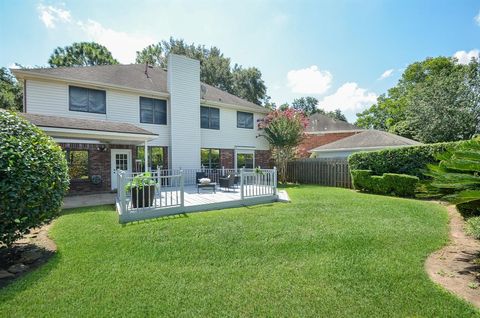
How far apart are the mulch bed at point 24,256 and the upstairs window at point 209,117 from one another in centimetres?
1215

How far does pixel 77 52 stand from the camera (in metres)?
28.7

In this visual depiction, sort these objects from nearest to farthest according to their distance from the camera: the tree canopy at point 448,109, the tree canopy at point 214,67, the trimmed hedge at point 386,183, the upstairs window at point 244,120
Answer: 1. the trimmed hedge at point 386,183
2. the upstairs window at point 244,120
3. the tree canopy at point 448,109
4. the tree canopy at point 214,67

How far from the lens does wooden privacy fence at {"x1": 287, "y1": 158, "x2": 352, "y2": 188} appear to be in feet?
48.9

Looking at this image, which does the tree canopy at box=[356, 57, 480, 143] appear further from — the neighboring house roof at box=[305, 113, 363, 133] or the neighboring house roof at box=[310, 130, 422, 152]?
the neighboring house roof at box=[310, 130, 422, 152]

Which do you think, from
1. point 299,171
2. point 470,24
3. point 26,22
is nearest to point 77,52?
point 26,22

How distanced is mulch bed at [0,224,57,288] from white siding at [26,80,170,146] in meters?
8.62

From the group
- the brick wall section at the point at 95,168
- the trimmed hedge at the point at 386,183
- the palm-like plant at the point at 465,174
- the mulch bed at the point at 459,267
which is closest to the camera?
the palm-like plant at the point at 465,174

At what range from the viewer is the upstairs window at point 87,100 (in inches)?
492

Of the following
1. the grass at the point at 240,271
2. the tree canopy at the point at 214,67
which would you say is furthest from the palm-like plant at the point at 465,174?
the tree canopy at the point at 214,67

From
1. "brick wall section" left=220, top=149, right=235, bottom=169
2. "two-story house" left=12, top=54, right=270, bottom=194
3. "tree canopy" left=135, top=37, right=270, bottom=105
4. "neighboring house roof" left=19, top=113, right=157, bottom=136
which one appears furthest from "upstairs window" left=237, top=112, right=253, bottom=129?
"tree canopy" left=135, top=37, right=270, bottom=105

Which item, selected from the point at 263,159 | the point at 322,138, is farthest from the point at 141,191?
the point at 322,138

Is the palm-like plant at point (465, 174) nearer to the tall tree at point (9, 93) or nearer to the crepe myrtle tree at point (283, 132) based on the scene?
the crepe myrtle tree at point (283, 132)

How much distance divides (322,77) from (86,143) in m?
22.4

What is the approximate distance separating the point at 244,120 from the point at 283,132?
3.20m
